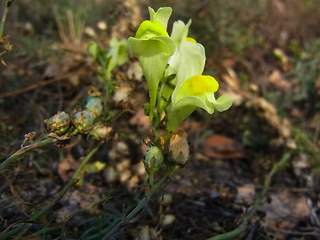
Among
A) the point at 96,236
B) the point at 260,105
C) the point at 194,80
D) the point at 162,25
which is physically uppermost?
the point at 260,105

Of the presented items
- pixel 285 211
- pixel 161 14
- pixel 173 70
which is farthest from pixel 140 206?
pixel 285 211

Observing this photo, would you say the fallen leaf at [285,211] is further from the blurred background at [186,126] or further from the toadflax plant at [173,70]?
the toadflax plant at [173,70]

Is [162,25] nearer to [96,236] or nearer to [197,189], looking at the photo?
[96,236]

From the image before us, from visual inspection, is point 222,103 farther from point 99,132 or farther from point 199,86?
point 99,132

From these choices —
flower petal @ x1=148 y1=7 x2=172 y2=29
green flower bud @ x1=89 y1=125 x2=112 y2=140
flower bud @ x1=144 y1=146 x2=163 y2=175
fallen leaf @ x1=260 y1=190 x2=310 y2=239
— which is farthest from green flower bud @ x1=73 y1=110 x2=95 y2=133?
fallen leaf @ x1=260 y1=190 x2=310 y2=239

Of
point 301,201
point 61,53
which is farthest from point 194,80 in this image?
point 61,53
